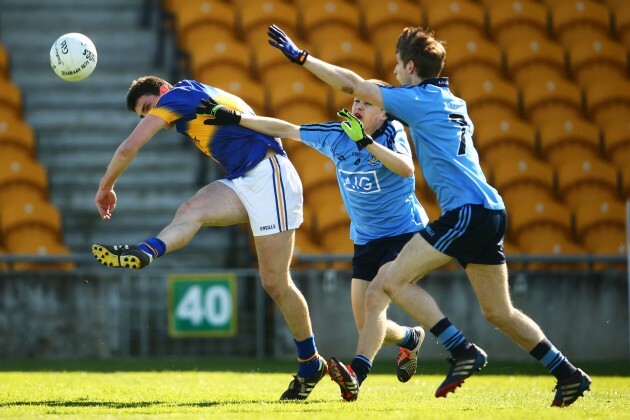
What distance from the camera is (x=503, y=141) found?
13.9m

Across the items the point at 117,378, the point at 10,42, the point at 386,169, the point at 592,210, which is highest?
the point at 10,42

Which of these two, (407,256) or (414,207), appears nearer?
(407,256)

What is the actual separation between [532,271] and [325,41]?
203 inches

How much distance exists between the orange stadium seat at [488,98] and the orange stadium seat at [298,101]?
1.90 metres

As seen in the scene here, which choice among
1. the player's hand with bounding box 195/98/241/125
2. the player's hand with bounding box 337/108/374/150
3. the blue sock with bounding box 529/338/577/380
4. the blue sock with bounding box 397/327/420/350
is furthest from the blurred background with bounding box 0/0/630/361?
the player's hand with bounding box 337/108/374/150

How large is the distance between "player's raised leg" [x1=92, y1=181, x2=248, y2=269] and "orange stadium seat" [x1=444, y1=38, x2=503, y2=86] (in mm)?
7991

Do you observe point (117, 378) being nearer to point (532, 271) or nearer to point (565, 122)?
point (532, 271)

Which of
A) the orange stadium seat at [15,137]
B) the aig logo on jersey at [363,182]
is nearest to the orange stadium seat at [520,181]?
the orange stadium seat at [15,137]

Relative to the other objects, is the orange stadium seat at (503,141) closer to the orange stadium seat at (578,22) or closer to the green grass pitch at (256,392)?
the orange stadium seat at (578,22)

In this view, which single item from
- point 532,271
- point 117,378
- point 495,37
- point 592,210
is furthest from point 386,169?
point 495,37

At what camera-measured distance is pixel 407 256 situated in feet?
21.0

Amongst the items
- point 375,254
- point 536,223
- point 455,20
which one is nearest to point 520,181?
point 536,223

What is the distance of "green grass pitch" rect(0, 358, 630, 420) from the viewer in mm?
6151

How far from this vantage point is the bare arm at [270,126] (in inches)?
285
